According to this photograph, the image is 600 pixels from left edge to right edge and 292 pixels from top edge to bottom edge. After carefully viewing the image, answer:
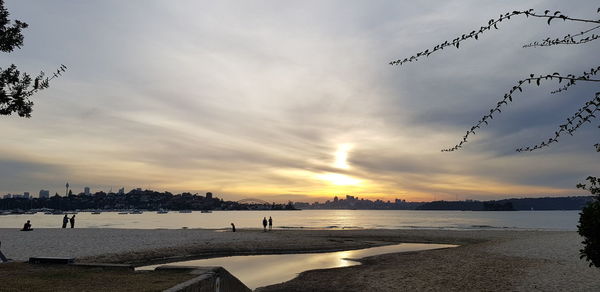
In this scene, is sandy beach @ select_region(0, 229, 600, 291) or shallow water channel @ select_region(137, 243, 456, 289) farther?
shallow water channel @ select_region(137, 243, 456, 289)

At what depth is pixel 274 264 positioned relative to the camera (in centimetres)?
3122

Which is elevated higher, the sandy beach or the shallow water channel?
the sandy beach

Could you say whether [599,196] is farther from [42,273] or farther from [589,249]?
[42,273]

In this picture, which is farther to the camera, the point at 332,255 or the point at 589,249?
the point at 332,255

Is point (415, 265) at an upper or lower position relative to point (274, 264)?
upper

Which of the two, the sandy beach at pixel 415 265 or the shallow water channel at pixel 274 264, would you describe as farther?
the shallow water channel at pixel 274 264

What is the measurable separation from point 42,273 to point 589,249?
19404 mm

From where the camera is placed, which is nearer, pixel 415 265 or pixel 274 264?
pixel 415 265

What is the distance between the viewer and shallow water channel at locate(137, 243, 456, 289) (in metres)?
25.2

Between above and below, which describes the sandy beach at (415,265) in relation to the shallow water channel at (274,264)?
above

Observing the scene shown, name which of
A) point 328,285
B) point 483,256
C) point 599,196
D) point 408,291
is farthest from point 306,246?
point 599,196

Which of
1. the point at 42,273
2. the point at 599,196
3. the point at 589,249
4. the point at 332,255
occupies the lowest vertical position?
the point at 332,255

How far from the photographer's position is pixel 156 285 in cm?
1277

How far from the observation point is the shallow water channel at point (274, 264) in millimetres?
25234
